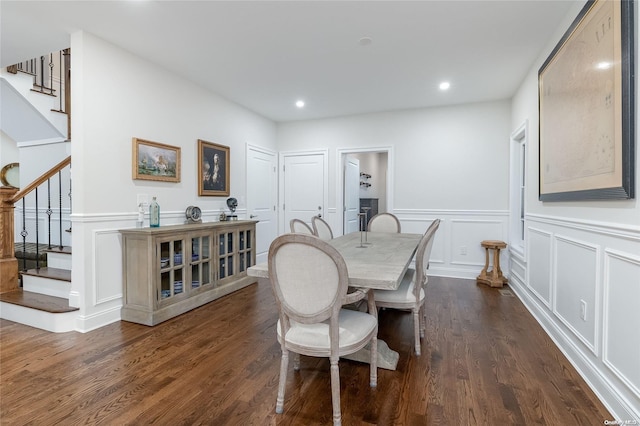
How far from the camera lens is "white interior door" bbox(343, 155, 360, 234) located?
17.9 feet

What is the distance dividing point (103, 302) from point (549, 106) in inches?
171

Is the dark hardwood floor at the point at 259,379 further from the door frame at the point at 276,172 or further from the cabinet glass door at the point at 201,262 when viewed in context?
the door frame at the point at 276,172

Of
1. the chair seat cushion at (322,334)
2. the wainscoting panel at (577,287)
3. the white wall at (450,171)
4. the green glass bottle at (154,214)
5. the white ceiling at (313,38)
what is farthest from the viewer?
the white wall at (450,171)

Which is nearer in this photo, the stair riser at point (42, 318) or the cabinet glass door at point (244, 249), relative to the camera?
the stair riser at point (42, 318)

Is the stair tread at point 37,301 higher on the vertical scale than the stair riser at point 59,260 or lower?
lower

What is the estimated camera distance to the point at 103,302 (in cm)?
285

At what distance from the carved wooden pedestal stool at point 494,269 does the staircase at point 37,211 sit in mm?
4663

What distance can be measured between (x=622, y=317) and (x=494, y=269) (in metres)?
2.74

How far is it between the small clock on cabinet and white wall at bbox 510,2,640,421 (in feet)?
11.8

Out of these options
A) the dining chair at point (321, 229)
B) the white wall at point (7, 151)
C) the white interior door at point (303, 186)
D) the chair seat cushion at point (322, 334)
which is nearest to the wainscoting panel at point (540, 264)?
the chair seat cushion at point (322, 334)

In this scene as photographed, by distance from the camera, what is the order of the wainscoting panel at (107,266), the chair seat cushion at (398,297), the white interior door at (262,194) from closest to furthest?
the chair seat cushion at (398,297) → the wainscoting panel at (107,266) → the white interior door at (262,194)

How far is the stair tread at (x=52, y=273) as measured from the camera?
3076 millimetres

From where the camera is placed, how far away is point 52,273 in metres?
3.25

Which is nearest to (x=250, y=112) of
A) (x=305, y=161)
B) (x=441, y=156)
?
(x=305, y=161)
